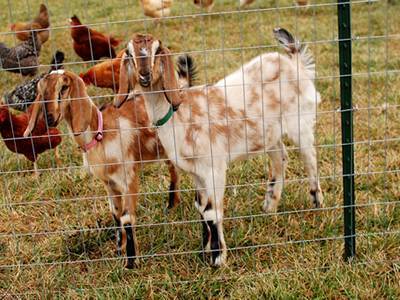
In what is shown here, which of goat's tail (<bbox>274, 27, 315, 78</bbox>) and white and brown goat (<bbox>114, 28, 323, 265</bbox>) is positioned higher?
goat's tail (<bbox>274, 27, 315, 78</bbox>)

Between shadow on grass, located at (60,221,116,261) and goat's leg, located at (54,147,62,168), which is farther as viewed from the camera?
goat's leg, located at (54,147,62,168)

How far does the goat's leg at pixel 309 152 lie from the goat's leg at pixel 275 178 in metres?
0.17

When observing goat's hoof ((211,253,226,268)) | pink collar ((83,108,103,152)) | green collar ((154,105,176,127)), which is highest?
green collar ((154,105,176,127))

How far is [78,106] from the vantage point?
373 cm

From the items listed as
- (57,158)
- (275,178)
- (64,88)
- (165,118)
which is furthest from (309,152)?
(57,158)

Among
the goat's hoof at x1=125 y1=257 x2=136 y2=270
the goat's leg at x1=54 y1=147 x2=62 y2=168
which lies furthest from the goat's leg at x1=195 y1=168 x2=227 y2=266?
the goat's leg at x1=54 y1=147 x2=62 y2=168

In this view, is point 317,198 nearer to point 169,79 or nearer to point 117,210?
point 117,210

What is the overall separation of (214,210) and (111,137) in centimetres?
75

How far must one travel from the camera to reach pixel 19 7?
36.9ft

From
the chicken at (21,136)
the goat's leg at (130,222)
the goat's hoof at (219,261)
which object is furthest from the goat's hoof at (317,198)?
the chicken at (21,136)

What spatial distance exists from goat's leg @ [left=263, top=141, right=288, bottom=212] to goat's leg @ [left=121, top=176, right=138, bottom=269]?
995 millimetres

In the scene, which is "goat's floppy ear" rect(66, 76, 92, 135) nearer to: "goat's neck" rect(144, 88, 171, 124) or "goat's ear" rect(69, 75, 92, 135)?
"goat's ear" rect(69, 75, 92, 135)

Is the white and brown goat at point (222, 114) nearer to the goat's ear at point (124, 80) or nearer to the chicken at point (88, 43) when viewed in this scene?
the goat's ear at point (124, 80)

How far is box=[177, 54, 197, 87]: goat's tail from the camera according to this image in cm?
418
